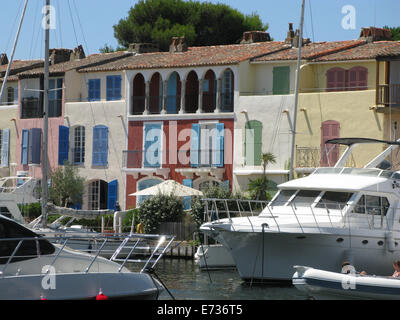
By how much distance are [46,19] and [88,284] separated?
20.0 m

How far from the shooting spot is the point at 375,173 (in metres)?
28.7

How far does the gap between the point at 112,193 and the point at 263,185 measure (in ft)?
28.5

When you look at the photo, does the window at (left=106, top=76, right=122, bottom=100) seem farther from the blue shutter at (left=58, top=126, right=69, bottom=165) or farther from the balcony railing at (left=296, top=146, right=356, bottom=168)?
the balcony railing at (left=296, top=146, right=356, bottom=168)

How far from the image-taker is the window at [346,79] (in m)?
40.4

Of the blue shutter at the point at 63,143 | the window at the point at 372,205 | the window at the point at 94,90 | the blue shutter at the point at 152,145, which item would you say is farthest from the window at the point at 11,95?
the window at the point at 372,205

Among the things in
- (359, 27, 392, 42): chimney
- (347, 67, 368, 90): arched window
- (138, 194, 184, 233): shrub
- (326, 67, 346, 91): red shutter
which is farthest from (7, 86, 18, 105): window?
(347, 67, 368, 90): arched window

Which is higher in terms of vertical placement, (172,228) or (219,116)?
(219,116)

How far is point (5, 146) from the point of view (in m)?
49.6

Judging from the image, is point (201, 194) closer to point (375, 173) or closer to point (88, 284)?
point (375, 173)

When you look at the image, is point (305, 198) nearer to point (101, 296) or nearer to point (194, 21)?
point (101, 296)

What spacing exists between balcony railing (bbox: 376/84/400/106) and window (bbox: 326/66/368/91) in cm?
167

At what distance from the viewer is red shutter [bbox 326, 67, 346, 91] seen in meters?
40.8

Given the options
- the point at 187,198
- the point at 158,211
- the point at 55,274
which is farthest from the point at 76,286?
the point at 187,198
